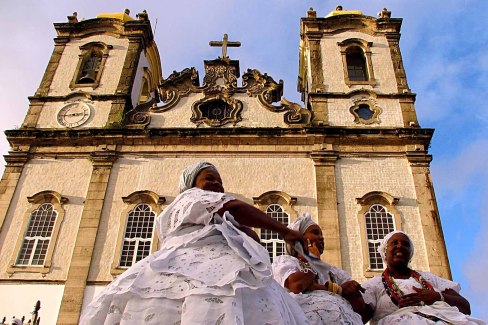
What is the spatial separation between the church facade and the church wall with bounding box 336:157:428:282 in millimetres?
36

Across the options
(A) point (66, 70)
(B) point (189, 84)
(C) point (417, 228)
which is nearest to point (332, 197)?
(C) point (417, 228)

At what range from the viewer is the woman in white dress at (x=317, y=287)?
12.3 feet

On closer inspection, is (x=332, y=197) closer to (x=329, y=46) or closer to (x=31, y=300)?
(x=329, y=46)

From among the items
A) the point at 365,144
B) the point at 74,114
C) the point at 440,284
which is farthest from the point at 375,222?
the point at 74,114

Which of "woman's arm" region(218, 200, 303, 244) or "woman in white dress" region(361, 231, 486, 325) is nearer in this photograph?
"woman's arm" region(218, 200, 303, 244)

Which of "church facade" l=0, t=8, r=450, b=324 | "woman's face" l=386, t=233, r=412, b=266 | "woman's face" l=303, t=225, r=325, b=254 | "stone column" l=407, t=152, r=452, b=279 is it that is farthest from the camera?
"church facade" l=0, t=8, r=450, b=324

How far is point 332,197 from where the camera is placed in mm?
14398

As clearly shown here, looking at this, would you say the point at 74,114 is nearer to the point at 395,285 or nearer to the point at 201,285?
the point at 395,285

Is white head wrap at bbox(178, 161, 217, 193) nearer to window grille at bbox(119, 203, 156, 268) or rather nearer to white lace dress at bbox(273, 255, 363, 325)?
white lace dress at bbox(273, 255, 363, 325)

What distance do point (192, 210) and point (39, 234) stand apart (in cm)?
1213

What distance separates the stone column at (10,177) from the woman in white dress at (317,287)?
12439mm

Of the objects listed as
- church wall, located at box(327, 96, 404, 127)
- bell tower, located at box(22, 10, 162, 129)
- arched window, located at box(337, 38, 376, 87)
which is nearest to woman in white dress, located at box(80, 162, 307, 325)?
church wall, located at box(327, 96, 404, 127)

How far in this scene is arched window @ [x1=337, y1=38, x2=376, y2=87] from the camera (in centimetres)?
1798

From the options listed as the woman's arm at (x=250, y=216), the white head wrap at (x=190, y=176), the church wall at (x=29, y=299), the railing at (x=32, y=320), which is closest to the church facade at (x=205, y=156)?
the church wall at (x=29, y=299)
